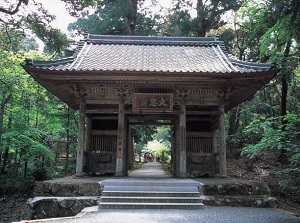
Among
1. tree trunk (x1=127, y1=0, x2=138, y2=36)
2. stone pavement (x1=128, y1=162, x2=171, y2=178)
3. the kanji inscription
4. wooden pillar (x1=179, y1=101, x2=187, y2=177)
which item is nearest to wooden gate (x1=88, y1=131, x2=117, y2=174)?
stone pavement (x1=128, y1=162, x2=171, y2=178)

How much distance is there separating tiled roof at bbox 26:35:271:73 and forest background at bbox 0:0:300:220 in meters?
1.03

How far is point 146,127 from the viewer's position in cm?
2339

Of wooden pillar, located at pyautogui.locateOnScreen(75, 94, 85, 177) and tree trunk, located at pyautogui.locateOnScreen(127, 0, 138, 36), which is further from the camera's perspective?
tree trunk, located at pyautogui.locateOnScreen(127, 0, 138, 36)

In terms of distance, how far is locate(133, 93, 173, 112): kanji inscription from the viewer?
34.1ft

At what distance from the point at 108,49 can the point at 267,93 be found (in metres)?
17.1

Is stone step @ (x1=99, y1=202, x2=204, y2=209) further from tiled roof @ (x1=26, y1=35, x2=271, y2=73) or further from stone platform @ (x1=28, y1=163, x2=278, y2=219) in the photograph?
tiled roof @ (x1=26, y1=35, x2=271, y2=73)

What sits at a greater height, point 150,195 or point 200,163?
point 200,163

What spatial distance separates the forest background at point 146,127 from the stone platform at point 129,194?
1.23 m

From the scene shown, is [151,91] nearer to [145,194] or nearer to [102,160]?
[102,160]

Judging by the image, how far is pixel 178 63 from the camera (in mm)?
11492

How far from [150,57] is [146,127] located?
11.6 metres

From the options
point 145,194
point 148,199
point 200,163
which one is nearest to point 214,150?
point 200,163

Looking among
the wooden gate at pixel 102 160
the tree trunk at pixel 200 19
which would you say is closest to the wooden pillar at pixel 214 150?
the wooden gate at pixel 102 160

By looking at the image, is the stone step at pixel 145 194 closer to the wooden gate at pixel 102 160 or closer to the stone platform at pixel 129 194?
the stone platform at pixel 129 194
